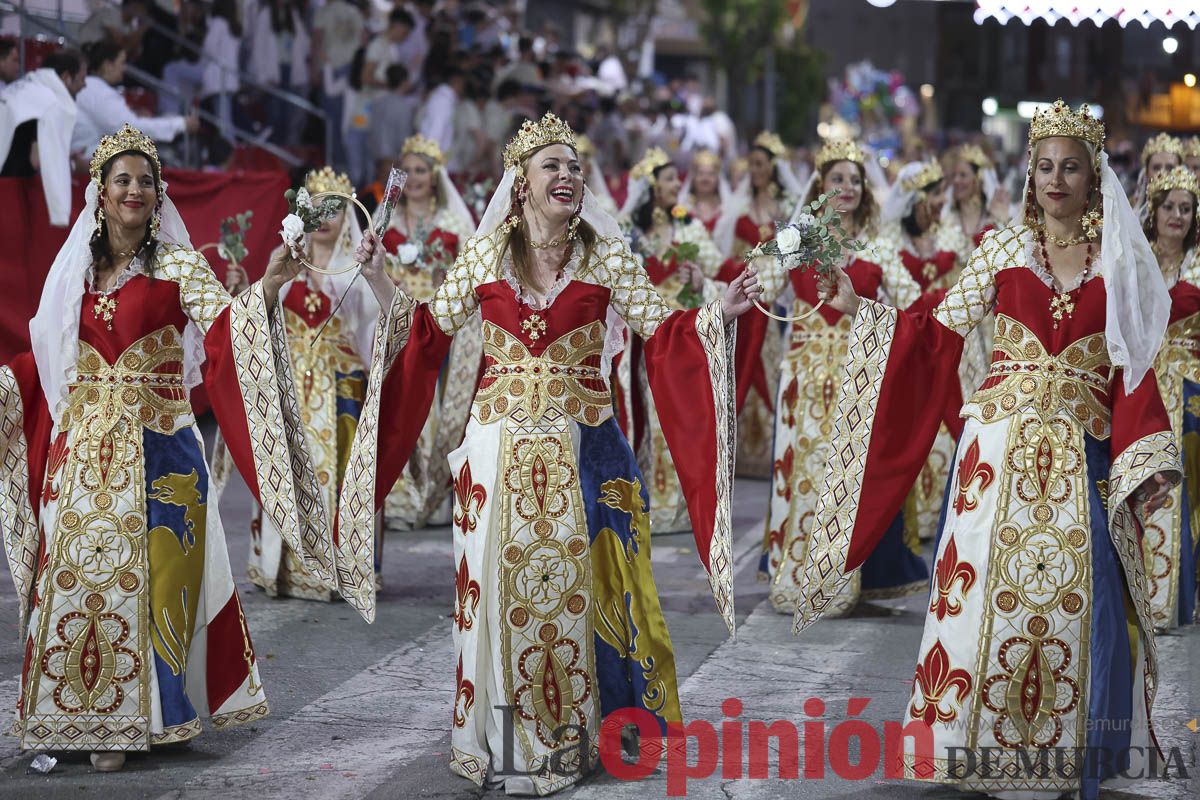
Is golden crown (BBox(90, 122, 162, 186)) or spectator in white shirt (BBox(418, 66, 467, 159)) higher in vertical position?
spectator in white shirt (BBox(418, 66, 467, 159))

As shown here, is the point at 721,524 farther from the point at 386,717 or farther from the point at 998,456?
the point at 386,717

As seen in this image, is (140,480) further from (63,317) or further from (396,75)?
(396,75)

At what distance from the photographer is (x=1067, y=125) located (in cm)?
533

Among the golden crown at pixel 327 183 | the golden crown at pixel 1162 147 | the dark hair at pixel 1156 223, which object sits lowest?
the dark hair at pixel 1156 223

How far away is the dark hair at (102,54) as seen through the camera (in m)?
12.2

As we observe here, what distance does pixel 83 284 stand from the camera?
18.7 ft

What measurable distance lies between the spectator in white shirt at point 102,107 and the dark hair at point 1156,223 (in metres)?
7.00

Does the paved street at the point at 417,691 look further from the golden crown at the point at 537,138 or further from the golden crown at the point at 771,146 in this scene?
the golden crown at the point at 771,146

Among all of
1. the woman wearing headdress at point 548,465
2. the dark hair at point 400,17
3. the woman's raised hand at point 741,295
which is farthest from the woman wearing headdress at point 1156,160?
the dark hair at point 400,17

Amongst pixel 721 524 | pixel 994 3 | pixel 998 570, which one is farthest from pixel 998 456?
pixel 994 3

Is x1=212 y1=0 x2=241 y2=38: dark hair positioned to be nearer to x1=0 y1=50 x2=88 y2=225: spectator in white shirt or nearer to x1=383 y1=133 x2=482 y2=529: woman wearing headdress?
x1=0 y1=50 x2=88 y2=225: spectator in white shirt

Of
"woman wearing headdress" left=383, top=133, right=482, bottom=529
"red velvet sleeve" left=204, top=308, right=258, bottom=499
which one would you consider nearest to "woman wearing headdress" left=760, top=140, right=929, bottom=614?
"woman wearing headdress" left=383, top=133, right=482, bottom=529

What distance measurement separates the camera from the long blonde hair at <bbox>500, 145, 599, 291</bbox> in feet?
18.3

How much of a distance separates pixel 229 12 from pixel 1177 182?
995cm
